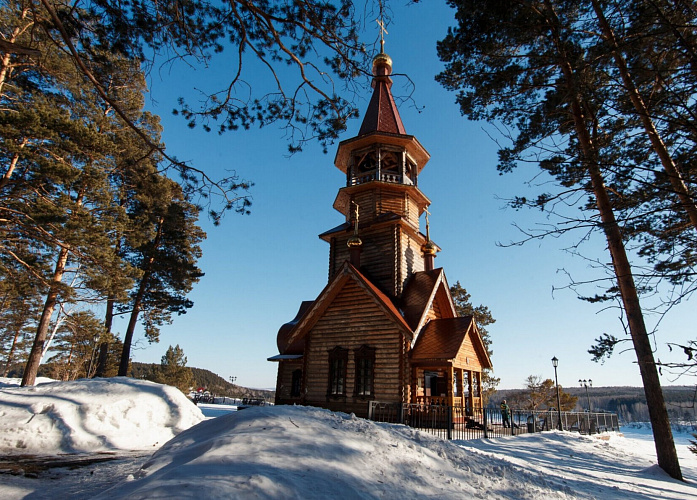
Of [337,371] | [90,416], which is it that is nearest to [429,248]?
[337,371]

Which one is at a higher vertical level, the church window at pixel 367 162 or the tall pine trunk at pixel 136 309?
the church window at pixel 367 162

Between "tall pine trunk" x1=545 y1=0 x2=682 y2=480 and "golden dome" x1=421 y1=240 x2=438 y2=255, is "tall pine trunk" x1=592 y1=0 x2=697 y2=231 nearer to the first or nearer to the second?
"tall pine trunk" x1=545 y1=0 x2=682 y2=480

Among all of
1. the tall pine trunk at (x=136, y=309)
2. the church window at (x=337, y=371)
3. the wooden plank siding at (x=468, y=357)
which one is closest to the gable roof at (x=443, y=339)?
the wooden plank siding at (x=468, y=357)

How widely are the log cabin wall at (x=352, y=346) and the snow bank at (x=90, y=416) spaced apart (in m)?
5.04

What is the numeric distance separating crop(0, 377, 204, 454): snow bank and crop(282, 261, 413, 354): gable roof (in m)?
5.40

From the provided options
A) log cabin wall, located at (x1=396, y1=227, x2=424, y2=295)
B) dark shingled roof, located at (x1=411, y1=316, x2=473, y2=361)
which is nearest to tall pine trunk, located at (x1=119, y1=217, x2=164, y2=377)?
log cabin wall, located at (x1=396, y1=227, x2=424, y2=295)

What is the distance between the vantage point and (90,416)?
10406 millimetres

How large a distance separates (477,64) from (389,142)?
37.8 ft

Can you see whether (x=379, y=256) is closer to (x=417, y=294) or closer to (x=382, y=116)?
(x=417, y=294)

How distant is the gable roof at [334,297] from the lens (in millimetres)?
14977

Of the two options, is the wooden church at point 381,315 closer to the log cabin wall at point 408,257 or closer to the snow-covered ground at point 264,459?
the log cabin wall at point 408,257

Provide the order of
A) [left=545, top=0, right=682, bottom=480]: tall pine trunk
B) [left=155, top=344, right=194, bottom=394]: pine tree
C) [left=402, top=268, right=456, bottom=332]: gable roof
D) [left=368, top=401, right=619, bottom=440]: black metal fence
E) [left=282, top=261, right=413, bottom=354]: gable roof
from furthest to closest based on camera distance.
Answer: [left=155, top=344, right=194, bottom=394]: pine tree < [left=402, top=268, right=456, bottom=332]: gable roof < [left=282, top=261, right=413, bottom=354]: gable roof < [left=368, top=401, right=619, bottom=440]: black metal fence < [left=545, top=0, right=682, bottom=480]: tall pine trunk

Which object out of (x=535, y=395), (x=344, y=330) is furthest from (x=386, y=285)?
(x=535, y=395)

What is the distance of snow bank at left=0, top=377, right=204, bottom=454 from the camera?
914 cm
